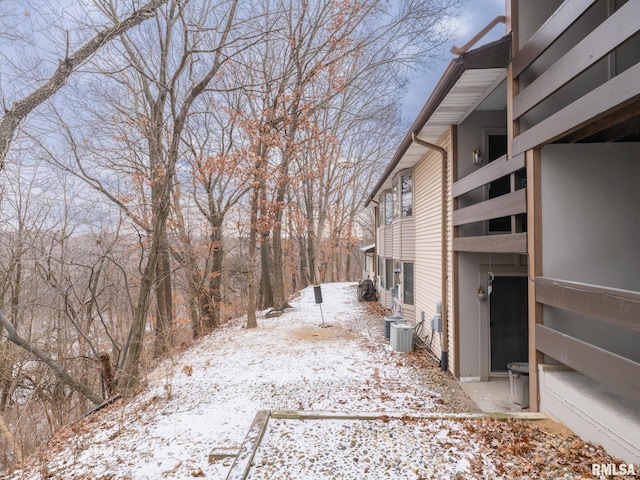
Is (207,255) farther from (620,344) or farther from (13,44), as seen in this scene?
(620,344)

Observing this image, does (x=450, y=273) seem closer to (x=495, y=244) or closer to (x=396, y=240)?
(x=495, y=244)

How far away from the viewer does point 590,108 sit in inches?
120

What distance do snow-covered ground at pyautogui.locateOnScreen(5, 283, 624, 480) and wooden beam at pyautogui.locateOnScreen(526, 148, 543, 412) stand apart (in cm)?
66

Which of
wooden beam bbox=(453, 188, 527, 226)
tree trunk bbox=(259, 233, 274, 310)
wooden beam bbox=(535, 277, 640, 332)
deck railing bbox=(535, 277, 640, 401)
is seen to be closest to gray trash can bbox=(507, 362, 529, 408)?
deck railing bbox=(535, 277, 640, 401)

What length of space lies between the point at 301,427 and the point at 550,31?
5.29 metres

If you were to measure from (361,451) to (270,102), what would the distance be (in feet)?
42.0

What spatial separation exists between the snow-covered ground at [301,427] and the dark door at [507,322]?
117 cm

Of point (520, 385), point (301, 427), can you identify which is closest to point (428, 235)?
point (520, 385)

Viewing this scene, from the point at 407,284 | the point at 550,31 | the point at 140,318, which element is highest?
the point at 550,31

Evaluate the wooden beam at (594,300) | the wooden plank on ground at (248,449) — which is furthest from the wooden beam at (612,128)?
the wooden plank on ground at (248,449)

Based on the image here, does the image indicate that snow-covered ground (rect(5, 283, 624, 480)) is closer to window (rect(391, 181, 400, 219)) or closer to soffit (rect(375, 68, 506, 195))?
window (rect(391, 181, 400, 219))

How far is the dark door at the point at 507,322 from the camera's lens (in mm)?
6363

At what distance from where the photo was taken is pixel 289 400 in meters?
5.70

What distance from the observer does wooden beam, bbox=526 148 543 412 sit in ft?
12.5
